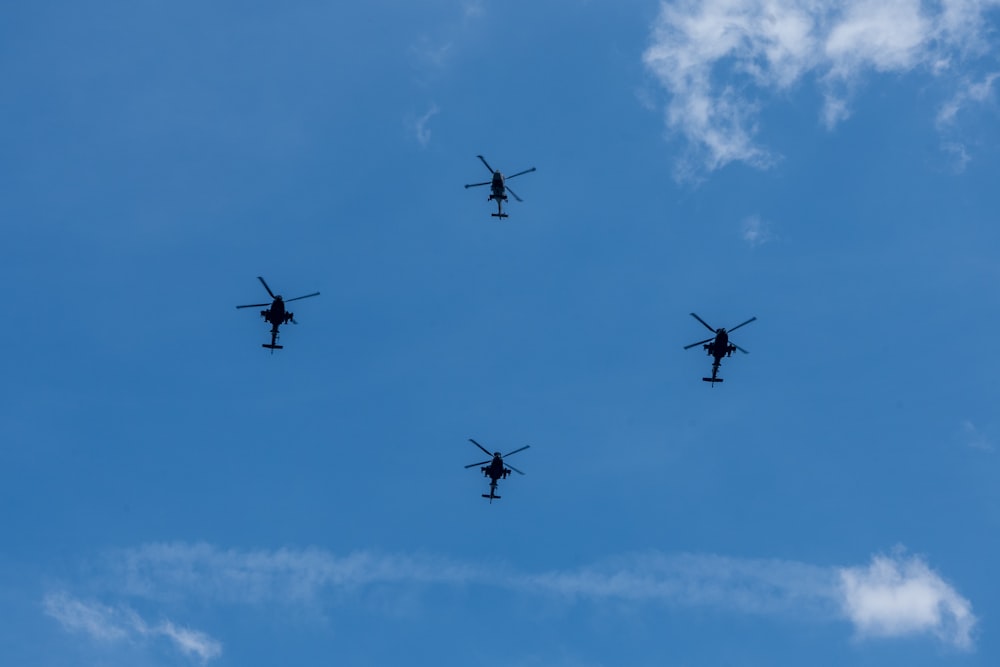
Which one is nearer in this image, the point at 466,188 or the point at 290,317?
the point at 290,317

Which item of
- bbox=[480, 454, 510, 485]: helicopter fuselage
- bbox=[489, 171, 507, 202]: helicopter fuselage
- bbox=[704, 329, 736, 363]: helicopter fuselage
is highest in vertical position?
bbox=[489, 171, 507, 202]: helicopter fuselage

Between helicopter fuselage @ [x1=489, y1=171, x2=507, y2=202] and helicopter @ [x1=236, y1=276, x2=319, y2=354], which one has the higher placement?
helicopter fuselage @ [x1=489, y1=171, x2=507, y2=202]

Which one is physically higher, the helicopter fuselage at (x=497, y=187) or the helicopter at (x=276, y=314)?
the helicopter fuselage at (x=497, y=187)

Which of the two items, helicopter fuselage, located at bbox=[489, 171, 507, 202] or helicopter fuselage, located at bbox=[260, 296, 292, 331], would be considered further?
helicopter fuselage, located at bbox=[489, 171, 507, 202]

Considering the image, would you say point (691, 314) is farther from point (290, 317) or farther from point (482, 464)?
point (290, 317)

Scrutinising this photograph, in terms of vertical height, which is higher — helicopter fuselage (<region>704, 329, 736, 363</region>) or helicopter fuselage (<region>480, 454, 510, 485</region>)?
helicopter fuselage (<region>704, 329, 736, 363</region>)

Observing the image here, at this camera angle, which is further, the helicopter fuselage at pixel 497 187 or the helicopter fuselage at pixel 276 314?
the helicopter fuselage at pixel 497 187

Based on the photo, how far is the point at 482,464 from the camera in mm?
122250

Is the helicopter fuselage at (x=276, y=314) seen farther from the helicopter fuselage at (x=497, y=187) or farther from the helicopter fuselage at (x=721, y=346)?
the helicopter fuselage at (x=721, y=346)

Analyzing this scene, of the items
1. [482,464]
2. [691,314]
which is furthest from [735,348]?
[482,464]

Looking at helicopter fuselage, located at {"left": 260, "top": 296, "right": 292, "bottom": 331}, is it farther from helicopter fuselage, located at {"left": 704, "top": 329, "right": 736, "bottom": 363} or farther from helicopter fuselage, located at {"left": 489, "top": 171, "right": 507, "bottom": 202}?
helicopter fuselage, located at {"left": 704, "top": 329, "right": 736, "bottom": 363}

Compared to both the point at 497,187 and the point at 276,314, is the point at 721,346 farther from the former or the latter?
the point at 276,314

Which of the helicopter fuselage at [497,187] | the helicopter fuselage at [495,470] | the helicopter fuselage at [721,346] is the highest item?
the helicopter fuselage at [497,187]

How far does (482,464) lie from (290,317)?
26168mm
